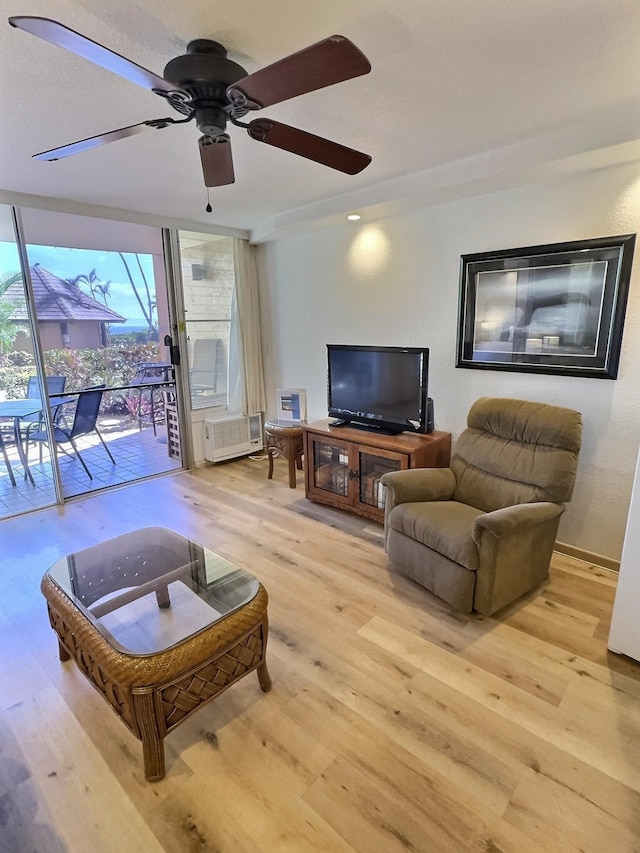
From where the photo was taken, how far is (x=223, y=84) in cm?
148

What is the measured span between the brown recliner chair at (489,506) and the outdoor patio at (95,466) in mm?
2872

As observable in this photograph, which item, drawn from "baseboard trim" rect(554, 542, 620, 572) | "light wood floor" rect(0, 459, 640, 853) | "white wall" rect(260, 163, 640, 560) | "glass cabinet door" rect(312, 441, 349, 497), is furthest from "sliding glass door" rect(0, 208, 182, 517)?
"baseboard trim" rect(554, 542, 620, 572)

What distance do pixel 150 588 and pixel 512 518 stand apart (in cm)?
173

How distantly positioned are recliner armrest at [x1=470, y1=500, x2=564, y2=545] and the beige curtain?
312 cm

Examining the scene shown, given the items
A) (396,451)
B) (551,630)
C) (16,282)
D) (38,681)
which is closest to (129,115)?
(16,282)

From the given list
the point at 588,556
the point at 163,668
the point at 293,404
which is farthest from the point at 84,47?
the point at 588,556

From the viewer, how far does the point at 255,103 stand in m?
1.43

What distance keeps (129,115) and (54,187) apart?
1.32 metres

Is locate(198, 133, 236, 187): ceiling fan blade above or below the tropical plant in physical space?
above

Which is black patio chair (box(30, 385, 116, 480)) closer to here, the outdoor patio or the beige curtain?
the outdoor patio

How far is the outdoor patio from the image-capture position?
3668 mm

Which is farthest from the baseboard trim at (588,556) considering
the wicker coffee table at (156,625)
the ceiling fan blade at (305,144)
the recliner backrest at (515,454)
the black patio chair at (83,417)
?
the black patio chair at (83,417)

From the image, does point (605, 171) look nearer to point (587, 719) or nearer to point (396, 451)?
point (396, 451)

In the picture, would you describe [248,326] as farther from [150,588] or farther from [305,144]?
[150,588]
